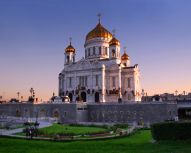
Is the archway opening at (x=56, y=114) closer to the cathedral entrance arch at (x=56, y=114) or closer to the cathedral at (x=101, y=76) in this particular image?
the cathedral entrance arch at (x=56, y=114)

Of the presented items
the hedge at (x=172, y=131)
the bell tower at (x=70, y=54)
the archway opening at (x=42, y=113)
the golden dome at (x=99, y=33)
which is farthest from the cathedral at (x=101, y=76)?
the hedge at (x=172, y=131)

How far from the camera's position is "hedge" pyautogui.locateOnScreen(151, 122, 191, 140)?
2588 centimetres

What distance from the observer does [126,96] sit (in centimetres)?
6631

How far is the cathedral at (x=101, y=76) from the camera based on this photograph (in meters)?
65.8

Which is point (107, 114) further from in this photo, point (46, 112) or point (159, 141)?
point (159, 141)

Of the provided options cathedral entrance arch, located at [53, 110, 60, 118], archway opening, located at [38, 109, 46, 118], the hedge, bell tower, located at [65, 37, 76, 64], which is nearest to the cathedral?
bell tower, located at [65, 37, 76, 64]

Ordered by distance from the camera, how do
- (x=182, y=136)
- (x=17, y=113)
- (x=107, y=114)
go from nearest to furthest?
(x=182, y=136), (x=107, y=114), (x=17, y=113)

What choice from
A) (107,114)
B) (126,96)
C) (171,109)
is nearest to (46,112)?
(107,114)

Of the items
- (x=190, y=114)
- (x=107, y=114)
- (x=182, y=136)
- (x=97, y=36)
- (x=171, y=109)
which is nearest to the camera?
(x=182, y=136)

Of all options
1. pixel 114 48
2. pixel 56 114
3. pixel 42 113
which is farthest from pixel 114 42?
pixel 42 113

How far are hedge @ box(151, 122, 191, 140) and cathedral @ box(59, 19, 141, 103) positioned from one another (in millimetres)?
35970

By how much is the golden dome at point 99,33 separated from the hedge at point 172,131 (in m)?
48.3

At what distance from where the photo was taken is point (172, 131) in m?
26.3

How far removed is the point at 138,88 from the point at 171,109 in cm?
1899
